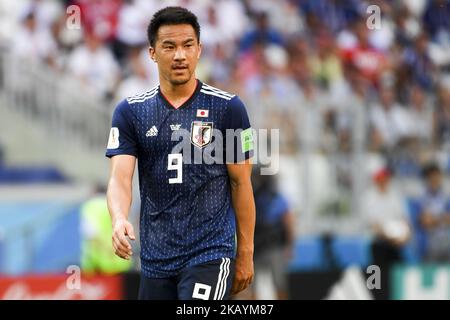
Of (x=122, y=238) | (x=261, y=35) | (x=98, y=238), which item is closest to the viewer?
(x=122, y=238)

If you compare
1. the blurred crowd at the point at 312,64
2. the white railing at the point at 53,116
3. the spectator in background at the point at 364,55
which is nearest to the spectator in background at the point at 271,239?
the blurred crowd at the point at 312,64

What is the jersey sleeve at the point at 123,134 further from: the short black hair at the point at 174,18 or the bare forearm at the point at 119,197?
the short black hair at the point at 174,18

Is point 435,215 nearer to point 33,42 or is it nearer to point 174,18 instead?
point 33,42

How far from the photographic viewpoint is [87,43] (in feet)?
47.9

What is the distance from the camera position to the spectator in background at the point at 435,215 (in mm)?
13188

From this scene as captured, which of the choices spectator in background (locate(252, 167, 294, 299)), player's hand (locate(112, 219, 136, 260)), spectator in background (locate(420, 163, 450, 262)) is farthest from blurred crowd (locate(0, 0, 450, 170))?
player's hand (locate(112, 219, 136, 260))

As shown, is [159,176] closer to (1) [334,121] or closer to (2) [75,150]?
(1) [334,121]

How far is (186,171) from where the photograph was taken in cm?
614

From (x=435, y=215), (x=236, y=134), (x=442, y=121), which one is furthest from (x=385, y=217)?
(x=236, y=134)

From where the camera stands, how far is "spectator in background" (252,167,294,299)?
36.4 ft

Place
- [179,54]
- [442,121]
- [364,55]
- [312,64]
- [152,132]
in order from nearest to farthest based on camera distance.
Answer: [179,54] < [152,132] < [442,121] < [312,64] < [364,55]

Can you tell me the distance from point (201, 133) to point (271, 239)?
5.25 m

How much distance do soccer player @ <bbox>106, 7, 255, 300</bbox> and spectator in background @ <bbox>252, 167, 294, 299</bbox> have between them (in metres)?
4.79
